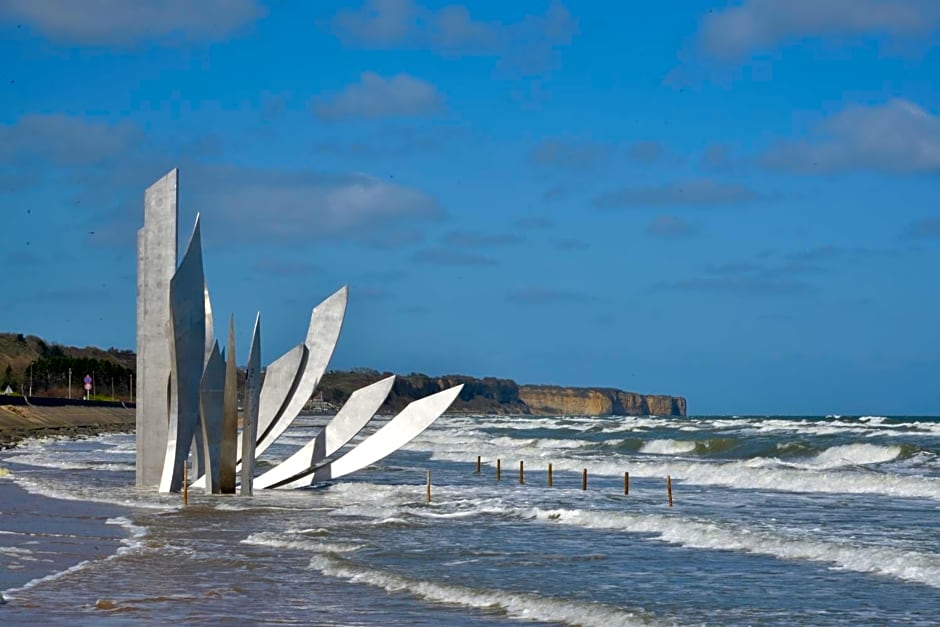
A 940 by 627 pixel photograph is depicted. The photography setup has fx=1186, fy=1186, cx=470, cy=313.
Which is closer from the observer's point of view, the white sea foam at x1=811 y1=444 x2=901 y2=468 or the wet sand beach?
the wet sand beach

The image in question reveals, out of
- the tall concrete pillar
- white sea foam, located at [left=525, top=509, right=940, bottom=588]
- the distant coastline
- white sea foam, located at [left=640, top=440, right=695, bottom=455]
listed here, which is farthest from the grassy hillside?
white sea foam, located at [left=525, top=509, right=940, bottom=588]

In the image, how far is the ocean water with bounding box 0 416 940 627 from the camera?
11047mm

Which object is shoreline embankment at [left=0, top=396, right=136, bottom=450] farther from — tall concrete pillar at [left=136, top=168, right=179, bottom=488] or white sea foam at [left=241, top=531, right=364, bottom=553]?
white sea foam at [left=241, top=531, right=364, bottom=553]

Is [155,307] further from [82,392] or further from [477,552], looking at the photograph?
[82,392]

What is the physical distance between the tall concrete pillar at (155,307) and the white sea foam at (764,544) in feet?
24.6

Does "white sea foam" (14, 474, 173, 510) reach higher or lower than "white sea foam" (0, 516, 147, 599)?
higher

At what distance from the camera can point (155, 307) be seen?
2248 centimetres

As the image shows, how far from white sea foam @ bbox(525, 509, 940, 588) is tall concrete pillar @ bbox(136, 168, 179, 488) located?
749 cm

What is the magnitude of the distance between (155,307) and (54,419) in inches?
1797

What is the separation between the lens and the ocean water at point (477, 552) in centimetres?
1105

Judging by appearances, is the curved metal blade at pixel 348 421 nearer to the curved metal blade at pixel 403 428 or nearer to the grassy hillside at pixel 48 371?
the curved metal blade at pixel 403 428

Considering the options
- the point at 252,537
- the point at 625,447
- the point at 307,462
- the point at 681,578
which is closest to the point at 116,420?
the point at 625,447

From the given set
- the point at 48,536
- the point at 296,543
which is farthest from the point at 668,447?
the point at 48,536

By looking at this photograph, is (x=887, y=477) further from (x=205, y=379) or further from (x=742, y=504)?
(x=205, y=379)
